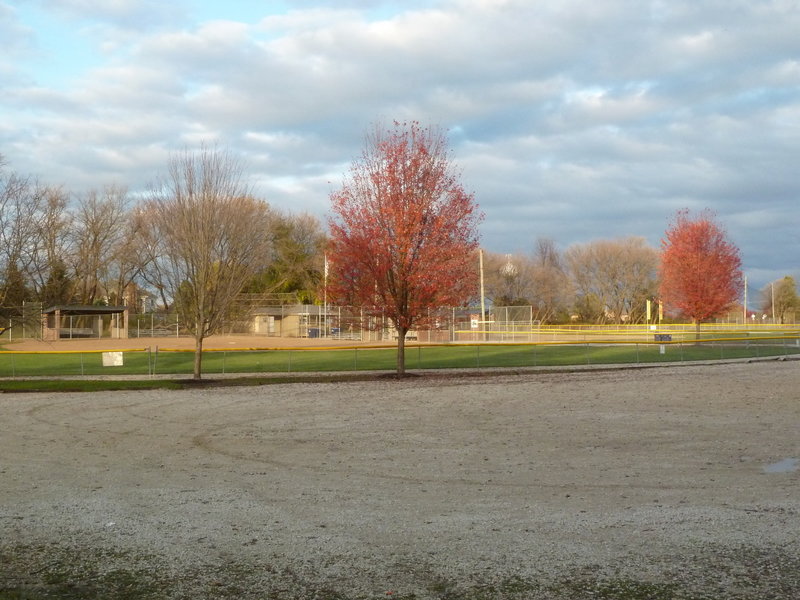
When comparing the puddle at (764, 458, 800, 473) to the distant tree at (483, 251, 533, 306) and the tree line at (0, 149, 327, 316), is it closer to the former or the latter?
the tree line at (0, 149, 327, 316)

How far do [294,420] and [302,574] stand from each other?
422 inches

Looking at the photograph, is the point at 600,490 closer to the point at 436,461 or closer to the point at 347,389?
the point at 436,461

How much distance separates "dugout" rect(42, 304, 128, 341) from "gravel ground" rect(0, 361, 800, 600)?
5189 cm

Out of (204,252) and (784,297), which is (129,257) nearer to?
(204,252)

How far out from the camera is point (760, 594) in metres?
5.80

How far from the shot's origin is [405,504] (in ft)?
29.5

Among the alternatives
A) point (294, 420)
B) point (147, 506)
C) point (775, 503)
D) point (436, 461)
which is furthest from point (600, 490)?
point (294, 420)

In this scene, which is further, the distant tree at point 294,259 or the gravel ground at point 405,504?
the distant tree at point 294,259

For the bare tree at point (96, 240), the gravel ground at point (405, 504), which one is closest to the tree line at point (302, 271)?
the bare tree at point (96, 240)

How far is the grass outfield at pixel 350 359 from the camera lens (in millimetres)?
35438

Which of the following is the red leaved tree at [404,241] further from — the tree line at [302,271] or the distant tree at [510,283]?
the distant tree at [510,283]

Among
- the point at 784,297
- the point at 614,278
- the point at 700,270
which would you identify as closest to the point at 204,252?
the point at 700,270

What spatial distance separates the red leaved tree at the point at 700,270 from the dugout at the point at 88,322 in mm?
44728

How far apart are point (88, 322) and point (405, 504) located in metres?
67.0
